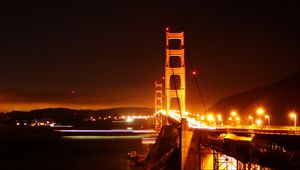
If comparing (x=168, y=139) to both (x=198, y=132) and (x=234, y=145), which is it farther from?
(x=234, y=145)

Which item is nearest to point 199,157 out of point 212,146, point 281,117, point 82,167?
point 212,146

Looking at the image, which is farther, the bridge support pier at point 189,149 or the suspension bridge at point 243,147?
the bridge support pier at point 189,149

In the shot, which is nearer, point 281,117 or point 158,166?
point 158,166

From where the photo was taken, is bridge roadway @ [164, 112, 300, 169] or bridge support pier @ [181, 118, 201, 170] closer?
bridge roadway @ [164, 112, 300, 169]

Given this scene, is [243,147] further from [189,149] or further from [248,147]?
[189,149]

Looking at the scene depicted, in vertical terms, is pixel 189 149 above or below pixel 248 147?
below

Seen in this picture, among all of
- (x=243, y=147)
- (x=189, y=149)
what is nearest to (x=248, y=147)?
(x=243, y=147)

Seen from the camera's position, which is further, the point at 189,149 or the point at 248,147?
the point at 189,149

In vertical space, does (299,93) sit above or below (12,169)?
above

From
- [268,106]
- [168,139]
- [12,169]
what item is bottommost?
[12,169]

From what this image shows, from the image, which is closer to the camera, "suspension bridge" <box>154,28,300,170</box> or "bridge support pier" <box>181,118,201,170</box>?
"suspension bridge" <box>154,28,300,170</box>

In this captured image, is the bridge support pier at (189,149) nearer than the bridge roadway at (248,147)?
No
